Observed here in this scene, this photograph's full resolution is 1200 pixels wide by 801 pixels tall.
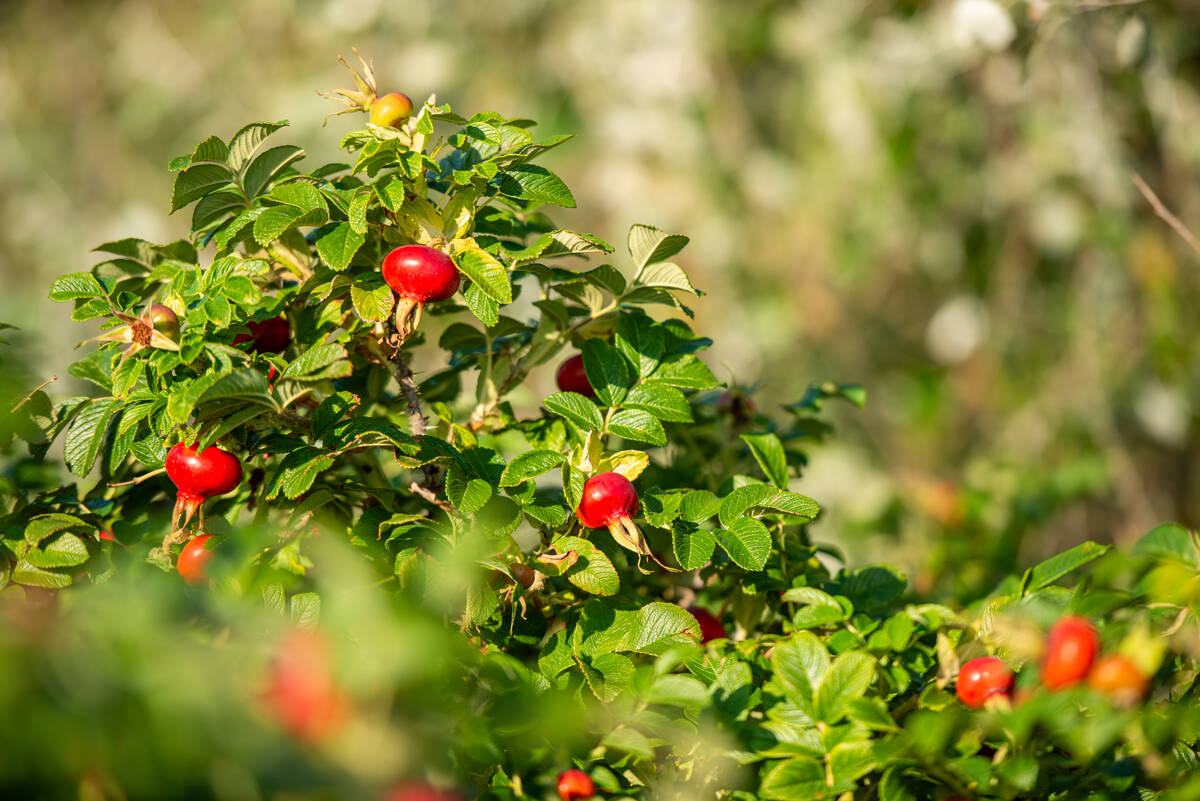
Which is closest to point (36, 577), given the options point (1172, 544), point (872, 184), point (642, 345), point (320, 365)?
point (320, 365)

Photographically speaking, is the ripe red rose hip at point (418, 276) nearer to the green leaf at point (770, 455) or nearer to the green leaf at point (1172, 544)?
the green leaf at point (770, 455)

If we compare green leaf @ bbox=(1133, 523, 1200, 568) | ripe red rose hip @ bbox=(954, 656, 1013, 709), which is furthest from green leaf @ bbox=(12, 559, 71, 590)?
green leaf @ bbox=(1133, 523, 1200, 568)

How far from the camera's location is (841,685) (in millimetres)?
574

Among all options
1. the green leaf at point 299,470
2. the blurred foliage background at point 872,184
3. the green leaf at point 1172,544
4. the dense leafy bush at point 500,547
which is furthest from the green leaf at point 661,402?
the blurred foliage background at point 872,184

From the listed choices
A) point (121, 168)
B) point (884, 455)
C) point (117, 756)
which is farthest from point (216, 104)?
point (117, 756)

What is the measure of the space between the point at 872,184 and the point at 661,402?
2.09 m

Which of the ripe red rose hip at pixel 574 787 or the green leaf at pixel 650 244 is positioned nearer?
the ripe red rose hip at pixel 574 787

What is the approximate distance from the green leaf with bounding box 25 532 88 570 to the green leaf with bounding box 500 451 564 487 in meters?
0.30

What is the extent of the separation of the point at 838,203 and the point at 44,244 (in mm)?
2963

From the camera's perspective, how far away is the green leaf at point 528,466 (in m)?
0.62

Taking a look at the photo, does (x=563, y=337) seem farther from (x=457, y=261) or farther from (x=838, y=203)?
(x=838, y=203)

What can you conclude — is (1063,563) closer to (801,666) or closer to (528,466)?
(801,666)

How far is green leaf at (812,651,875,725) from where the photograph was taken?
57 centimetres

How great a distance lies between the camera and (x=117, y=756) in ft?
1.02
